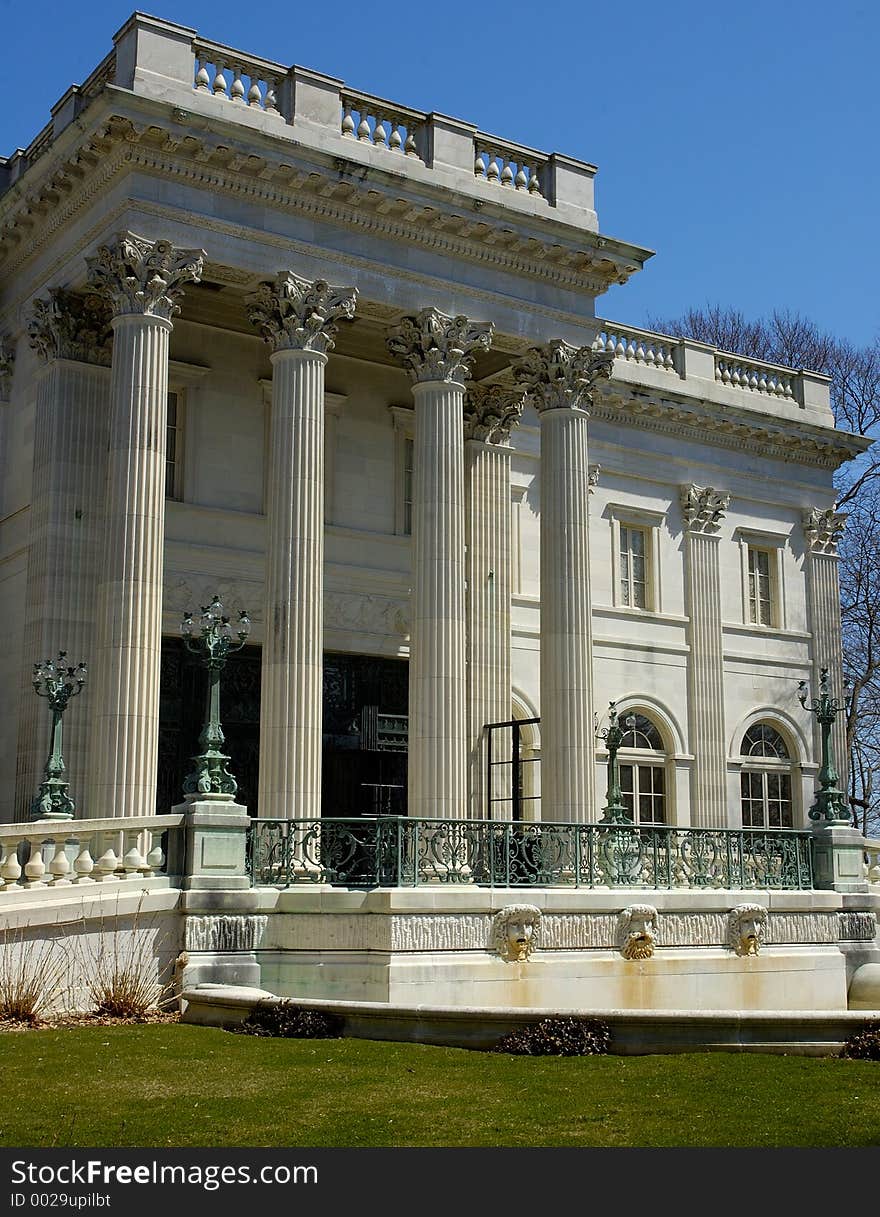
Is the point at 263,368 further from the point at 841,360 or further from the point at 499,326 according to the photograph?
the point at 841,360

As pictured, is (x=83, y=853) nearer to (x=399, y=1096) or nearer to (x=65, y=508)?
(x=399, y=1096)

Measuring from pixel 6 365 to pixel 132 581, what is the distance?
717 cm

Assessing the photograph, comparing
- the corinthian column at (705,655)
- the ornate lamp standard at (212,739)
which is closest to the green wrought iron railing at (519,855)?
Result: the ornate lamp standard at (212,739)

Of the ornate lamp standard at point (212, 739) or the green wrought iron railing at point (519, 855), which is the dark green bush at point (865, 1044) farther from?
the ornate lamp standard at point (212, 739)

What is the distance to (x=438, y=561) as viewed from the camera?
86.7ft

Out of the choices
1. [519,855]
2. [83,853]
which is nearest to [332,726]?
[519,855]

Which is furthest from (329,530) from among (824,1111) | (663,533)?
(824,1111)

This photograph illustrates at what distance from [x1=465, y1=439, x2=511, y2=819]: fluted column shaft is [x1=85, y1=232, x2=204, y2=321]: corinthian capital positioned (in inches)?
326

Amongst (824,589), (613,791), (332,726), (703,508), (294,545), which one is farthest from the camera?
(824,589)

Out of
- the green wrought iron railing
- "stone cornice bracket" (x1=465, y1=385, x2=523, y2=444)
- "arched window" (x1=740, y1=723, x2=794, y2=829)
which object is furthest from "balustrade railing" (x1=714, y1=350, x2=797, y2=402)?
the green wrought iron railing

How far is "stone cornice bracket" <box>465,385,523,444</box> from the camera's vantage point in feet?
102

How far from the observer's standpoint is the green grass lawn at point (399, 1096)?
10797 millimetres

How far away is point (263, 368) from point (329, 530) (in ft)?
11.0

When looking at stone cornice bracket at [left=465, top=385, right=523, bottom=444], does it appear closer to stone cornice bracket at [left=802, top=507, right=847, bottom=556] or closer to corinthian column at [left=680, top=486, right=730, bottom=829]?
corinthian column at [left=680, top=486, right=730, bottom=829]
